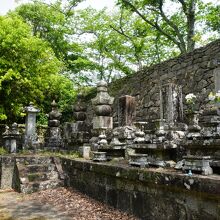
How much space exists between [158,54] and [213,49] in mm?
10302

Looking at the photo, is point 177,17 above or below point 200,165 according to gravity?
above

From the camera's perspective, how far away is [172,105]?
21.7ft

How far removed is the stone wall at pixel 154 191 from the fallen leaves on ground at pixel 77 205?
14cm

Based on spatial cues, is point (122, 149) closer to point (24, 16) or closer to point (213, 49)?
point (213, 49)

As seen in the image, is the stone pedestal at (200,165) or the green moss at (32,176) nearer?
the stone pedestal at (200,165)

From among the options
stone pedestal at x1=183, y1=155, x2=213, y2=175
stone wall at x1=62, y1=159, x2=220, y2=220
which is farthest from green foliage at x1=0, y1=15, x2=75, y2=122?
stone pedestal at x1=183, y1=155, x2=213, y2=175

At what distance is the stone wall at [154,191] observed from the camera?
127 inches

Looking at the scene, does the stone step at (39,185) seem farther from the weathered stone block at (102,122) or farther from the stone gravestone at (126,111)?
the stone gravestone at (126,111)

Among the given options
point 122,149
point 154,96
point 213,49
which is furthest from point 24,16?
point 122,149

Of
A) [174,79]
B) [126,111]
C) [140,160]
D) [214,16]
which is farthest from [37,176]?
[214,16]

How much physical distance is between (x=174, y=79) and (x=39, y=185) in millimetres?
6614

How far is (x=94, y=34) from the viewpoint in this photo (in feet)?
68.7

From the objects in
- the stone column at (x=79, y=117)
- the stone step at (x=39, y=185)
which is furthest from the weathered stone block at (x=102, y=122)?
the stone step at (x=39, y=185)

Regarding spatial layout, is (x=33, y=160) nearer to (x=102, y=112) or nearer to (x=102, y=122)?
(x=102, y=122)
